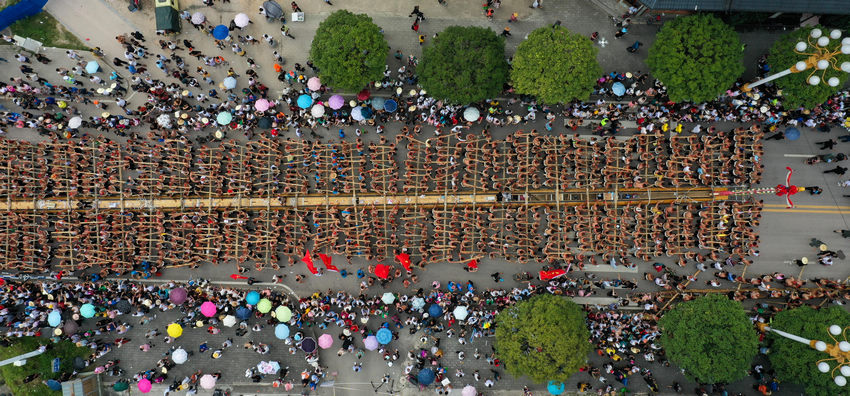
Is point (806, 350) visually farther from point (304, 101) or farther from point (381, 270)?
point (304, 101)

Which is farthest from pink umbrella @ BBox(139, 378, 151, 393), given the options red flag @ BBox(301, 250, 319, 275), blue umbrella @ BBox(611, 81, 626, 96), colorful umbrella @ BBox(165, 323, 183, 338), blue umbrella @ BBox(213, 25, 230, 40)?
blue umbrella @ BBox(611, 81, 626, 96)

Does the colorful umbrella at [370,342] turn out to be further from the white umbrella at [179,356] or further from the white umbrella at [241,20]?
the white umbrella at [241,20]

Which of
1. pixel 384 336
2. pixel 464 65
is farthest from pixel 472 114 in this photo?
pixel 384 336

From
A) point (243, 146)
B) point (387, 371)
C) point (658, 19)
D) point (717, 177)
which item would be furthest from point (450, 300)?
point (658, 19)

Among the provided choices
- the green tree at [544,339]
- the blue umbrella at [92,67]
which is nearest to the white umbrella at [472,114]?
the green tree at [544,339]

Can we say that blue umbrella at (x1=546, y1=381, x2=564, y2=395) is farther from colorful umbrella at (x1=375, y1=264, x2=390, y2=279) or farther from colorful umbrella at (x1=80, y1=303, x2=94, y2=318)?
colorful umbrella at (x1=80, y1=303, x2=94, y2=318)
